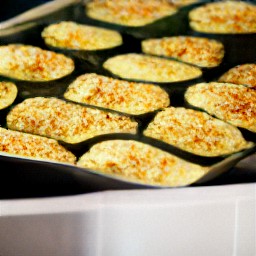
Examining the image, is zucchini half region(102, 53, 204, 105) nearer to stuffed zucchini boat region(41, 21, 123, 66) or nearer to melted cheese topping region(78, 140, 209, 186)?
stuffed zucchini boat region(41, 21, 123, 66)

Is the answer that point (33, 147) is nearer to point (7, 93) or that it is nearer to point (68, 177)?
point (68, 177)

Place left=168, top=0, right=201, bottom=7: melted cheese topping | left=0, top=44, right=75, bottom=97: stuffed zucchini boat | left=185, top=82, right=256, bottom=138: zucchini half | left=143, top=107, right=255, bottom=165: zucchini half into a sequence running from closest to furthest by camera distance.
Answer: left=143, top=107, right=255, bottom=165: zucchini half, left=185, top=82, right=256, bottom=138: zucchini half, left=0, top=44, right=75, bottom=97: stuffed zucchini boat, left=168, top=0, right=201, bottom=7: melted cheese topping

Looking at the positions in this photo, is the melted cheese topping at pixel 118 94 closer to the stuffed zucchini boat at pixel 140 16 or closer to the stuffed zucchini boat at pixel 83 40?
the stuffed zucchini boat at pixel 83 40

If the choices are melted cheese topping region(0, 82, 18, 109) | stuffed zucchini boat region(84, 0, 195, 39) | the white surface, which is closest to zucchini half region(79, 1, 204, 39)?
stuffed zucchini boat region(84, 0, 195, 39)

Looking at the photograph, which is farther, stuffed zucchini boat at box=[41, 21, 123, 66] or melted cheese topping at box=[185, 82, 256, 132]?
stuffed zucchini boat at box=[41, 21, 123, 66]

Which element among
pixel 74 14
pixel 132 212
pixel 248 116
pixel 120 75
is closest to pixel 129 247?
Result: pixel 132 212

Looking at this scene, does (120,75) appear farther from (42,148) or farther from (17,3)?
(17,3)

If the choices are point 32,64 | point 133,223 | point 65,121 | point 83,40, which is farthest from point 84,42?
point 133,223
